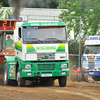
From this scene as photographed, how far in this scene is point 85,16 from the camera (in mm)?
30109

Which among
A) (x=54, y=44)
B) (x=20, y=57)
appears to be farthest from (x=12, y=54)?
(x=54, y=44)

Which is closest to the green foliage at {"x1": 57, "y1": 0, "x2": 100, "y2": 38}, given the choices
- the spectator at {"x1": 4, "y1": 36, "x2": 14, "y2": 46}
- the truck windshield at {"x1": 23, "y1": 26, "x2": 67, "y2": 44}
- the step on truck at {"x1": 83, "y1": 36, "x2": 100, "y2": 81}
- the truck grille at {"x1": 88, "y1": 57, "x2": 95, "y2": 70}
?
the step on truck at {"x1": 83, "y1": 36, "x2": 100, "y2": 81}

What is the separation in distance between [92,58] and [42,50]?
275 inches

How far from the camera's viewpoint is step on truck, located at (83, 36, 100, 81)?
61.5ft

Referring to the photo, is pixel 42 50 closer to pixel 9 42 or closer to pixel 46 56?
pixel 46 56

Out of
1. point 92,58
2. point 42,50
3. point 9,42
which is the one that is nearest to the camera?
point 42,50

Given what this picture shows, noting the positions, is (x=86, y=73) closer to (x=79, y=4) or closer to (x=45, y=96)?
(x=45, y=96)

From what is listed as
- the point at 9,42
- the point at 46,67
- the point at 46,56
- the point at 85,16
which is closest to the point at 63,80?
the point at 46,67

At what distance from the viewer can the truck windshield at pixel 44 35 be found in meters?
12.6

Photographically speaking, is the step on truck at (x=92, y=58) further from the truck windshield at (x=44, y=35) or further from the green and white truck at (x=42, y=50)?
Result: the truck windshield at (x=44, y=35)

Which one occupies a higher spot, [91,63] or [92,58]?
[92,58]

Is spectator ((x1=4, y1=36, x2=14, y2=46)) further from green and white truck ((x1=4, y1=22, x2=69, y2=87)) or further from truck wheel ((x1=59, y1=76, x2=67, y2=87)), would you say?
truck wheel ((x1=59, y1=76, x2=67, y2=87))

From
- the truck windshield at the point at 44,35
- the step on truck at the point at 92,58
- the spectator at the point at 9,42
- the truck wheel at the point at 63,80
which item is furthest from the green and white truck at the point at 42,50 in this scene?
the step on truck at the point at 92,58

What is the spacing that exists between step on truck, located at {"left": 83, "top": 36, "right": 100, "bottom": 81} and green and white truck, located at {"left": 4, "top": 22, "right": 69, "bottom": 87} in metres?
6.10
